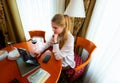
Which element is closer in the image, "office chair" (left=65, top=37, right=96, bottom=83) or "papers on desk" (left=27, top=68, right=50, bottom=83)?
"papers on desk" (left=27, top=68, right=50, bottom=83)

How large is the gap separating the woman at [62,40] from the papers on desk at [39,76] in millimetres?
254

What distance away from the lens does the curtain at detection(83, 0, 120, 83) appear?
1.33 metres

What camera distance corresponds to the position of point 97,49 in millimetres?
1689

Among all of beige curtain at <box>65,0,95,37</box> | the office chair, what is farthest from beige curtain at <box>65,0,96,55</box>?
the office chair

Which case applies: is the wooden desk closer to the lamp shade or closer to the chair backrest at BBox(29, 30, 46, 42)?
the lamp shade

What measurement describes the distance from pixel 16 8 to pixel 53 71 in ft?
4.07

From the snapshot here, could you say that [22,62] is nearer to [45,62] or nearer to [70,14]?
[45,62]

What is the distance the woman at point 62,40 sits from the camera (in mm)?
1362

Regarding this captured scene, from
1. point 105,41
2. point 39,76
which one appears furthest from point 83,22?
point 39,76

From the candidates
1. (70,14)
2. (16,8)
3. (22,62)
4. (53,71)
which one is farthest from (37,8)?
(53,71)

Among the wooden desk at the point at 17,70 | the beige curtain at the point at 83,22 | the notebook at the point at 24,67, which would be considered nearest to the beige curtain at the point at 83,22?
the beige curtain at the point at 83,22

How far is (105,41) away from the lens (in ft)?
4.98

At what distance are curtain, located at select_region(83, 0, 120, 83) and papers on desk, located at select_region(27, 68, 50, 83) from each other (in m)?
0.77

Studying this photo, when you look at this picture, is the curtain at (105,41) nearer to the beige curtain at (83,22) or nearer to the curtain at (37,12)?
the beige curtain at (83,22)
